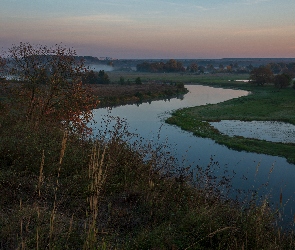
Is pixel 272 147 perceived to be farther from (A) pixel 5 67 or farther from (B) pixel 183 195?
(A) pixel 5 67

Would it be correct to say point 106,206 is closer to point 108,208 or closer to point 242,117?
point 108,208

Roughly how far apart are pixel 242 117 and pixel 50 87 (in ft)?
81.7

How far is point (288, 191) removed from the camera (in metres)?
13.8

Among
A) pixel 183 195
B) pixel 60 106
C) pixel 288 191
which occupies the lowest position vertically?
pixel 288 191

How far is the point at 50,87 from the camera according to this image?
15164mm

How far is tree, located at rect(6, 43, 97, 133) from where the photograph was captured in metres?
14.8

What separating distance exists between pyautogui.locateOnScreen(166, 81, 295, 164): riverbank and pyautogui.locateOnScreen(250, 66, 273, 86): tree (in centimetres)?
2643

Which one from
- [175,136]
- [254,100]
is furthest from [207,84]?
[175,136]

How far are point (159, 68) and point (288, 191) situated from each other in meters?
145

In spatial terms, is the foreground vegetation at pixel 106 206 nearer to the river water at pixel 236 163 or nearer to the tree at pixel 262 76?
the river water at pixel 236 163

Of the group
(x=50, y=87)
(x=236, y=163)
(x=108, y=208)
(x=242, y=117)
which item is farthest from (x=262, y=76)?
(x=108, y=208)

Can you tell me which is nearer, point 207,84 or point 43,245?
point 43,245

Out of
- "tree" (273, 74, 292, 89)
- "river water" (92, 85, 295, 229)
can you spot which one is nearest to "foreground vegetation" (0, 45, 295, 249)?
"river water" (92, 85, 295, 229)

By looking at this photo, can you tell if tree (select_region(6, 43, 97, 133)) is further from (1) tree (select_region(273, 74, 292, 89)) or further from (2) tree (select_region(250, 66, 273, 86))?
(2) tree (select_region(250, 66, 273, 86))
